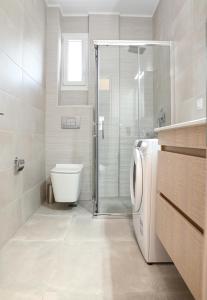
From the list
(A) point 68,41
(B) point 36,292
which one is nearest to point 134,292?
(B) point 36,292

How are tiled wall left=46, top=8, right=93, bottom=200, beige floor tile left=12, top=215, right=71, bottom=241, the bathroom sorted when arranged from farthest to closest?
1. tiled wall left=46, top=8, right=93, bottom=200
2. beige floor tile left=12, top=215, right=71, bottom=241
3. the bathroom

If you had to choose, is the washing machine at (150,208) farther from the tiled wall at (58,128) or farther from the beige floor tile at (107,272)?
the tiled wall at (58,128)

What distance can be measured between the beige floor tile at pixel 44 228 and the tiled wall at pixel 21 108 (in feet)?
0.25

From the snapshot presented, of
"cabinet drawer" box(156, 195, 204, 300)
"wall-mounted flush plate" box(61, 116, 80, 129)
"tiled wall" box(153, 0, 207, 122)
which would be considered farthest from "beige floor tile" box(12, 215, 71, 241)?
"tiled wall" box(153, 0, 207, 122)

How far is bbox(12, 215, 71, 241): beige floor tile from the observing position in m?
1.85

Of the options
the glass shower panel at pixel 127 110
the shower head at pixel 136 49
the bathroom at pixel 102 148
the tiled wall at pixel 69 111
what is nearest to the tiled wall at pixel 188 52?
the bathroom at pixel 102 148

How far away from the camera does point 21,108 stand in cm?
212

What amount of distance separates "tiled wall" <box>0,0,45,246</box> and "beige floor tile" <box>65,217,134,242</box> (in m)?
0.51

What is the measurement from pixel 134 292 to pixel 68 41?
127 inches

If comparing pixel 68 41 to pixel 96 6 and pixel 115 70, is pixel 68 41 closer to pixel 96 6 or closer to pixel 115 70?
pixel 96 6

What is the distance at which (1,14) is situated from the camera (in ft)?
5.33

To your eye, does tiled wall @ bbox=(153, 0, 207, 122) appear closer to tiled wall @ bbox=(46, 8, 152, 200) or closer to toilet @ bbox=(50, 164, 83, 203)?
tiled wall @ bbox=(46, 8, 152, 200)

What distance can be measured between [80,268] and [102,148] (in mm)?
1670

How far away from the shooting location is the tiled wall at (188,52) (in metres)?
1.74
